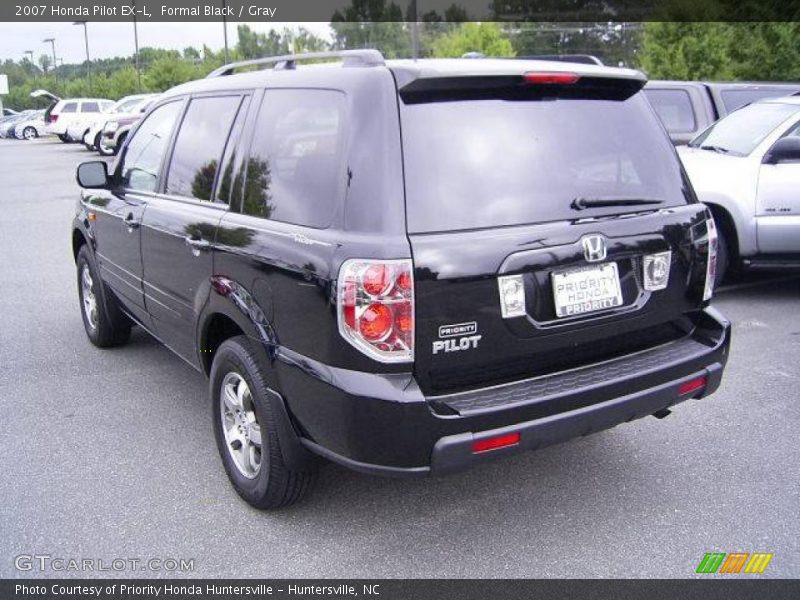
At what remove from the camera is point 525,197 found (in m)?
2.95

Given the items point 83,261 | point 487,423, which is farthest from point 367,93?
point 83,261

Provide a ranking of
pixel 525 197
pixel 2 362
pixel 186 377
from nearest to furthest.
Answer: pixel 525 197 → pixel 186 377 → pixel 2 362

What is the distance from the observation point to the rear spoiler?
284 cm

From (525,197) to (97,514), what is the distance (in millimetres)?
2316

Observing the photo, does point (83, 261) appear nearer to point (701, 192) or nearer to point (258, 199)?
point (258, 199)

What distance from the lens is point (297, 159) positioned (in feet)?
10.2

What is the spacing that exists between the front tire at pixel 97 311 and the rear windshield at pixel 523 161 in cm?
331

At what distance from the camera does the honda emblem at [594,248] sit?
294 cm

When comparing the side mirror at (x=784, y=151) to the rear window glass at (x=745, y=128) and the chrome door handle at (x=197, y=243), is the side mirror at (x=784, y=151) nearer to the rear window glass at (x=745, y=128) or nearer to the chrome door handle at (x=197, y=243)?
the rear window glass at (x=745, y=128)

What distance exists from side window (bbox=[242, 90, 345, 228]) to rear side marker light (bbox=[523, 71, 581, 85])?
0.74 meters

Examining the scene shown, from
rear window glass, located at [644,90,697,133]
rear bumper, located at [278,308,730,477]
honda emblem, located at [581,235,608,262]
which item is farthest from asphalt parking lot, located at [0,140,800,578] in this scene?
rear window glass, located at [644,90,697,133]

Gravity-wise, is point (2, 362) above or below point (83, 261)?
below

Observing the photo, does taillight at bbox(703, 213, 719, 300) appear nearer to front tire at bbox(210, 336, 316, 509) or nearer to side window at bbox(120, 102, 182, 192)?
front tire at bbox(210, 336, 316, 509)

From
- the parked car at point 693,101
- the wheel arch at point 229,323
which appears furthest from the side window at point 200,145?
the parked car at point 693,101
